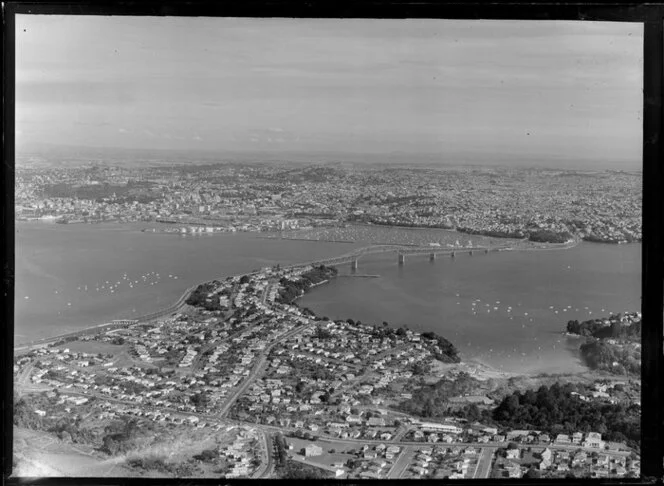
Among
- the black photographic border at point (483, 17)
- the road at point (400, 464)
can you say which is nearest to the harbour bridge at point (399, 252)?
the black photographic border at point (483, 17)

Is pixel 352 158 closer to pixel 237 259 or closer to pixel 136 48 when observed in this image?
pixel 237 259

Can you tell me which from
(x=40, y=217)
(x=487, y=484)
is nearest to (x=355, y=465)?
(x=487, y=484)

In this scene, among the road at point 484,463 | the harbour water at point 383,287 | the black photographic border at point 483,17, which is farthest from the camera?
the harbour water at point 383,287

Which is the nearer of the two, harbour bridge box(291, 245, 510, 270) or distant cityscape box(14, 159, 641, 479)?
distant cityscape box(14, 159, 641, 479)

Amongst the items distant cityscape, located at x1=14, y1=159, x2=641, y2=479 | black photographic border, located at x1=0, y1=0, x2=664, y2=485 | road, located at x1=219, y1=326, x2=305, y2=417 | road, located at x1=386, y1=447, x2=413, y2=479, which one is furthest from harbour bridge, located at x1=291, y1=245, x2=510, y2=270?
road, located at x1=386, y1=447, x2=413, y2=479

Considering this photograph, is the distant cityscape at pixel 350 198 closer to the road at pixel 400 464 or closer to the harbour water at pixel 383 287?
the harbour water at pixel 383 287

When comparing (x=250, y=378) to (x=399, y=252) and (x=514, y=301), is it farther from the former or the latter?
(x=514, y=301)

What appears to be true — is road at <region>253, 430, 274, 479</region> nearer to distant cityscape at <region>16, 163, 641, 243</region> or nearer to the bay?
the bay
